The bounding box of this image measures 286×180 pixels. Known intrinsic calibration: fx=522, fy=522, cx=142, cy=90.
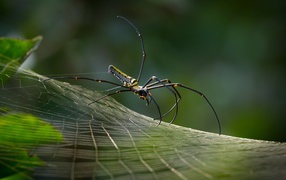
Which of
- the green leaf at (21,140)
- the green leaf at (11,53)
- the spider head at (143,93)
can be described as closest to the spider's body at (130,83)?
the spider head at (143,93)

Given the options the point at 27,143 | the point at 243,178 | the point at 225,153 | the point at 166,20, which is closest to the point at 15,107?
the point at 27,143

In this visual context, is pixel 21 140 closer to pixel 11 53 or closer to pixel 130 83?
pixel 11 53

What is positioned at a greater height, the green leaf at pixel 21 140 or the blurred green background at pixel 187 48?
the blurred green background at pixel 187 48

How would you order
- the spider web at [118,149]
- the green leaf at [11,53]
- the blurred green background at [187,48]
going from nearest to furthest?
1. the spider web at [118,149]
2. the green leaf at [11,53]
3. the blurred green background at [187,48]

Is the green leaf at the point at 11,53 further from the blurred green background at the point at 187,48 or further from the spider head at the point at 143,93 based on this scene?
the blurred green background at the point at 187,48

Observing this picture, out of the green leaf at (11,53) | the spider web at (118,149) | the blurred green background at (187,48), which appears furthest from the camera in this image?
the blurred green background at (187,48)

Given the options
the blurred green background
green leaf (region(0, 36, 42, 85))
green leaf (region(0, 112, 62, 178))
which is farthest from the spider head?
green leaf (region(0, 112, 62, 178))

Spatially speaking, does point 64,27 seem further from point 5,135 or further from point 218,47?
point 5,135
